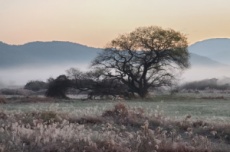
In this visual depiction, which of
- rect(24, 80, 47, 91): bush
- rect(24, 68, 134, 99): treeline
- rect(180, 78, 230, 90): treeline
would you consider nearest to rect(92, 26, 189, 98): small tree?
rect(24, 68, 134, 99): treeline

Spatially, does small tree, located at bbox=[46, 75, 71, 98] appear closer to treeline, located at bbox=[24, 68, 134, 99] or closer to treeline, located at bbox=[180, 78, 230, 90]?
treeline, located at bbox=[24, 68, 134, 99]

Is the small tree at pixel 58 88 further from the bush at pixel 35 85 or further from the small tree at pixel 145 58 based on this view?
the bush at pixel 35 85

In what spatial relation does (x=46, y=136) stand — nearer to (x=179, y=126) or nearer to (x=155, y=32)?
(x=179, y=126)

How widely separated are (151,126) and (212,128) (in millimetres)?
1930

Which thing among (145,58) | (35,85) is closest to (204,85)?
(35,85)

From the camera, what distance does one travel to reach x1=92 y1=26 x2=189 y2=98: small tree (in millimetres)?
58312

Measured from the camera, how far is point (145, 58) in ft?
194

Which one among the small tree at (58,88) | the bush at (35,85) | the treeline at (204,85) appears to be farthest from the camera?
the treeline at (204,85)

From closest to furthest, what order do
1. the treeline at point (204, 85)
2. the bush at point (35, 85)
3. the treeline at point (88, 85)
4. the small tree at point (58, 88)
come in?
the small tree at point (58, 88)
the treeline at point (88, 85)
the bush at point (35, 85)
the treeline at point (204, 85)

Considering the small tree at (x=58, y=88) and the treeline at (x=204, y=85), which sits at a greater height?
the treeline at (x=204, y=85)

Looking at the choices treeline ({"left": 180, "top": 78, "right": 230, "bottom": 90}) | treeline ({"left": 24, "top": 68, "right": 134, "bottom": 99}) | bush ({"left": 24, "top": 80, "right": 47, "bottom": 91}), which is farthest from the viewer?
treeline ({"left": 180, "top": 78, "right": 230, "bottom": 90})

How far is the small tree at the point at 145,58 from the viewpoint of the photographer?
191ft

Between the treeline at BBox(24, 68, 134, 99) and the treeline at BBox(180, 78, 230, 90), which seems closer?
the treeline at BBox(24, 68, 134, 99)

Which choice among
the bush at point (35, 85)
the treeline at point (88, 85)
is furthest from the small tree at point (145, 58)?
the bush at point (35, 85)
